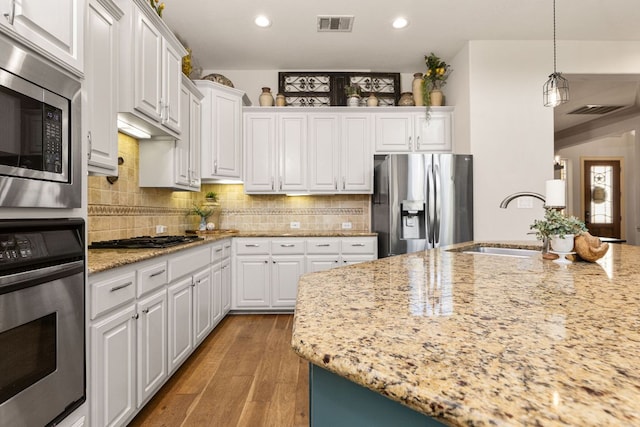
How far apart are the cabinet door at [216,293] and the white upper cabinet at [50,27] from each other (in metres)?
2.08

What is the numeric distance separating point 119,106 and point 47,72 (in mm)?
961

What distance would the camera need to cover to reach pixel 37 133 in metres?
1.13

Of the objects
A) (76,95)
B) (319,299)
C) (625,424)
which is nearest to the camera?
(625,424)

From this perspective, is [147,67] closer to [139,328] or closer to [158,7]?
[158,7]

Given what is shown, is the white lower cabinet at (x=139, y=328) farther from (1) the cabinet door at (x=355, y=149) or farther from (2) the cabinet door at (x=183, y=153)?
(1) the cabinet door at (x=355, y=149)

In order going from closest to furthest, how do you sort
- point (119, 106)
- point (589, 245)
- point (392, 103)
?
point (589, 245) < point (119, 106) < point (392, 103)

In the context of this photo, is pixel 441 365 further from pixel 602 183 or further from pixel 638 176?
pixel 602 183

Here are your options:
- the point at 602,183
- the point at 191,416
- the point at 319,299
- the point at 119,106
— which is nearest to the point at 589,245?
the point at 319,299

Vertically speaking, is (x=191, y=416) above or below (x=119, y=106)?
below

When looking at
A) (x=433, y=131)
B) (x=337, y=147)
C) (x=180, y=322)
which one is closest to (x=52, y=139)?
(x=180, y=322)

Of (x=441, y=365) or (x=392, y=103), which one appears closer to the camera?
(x=441, y=365)

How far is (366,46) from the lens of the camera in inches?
144

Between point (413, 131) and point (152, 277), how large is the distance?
318cm

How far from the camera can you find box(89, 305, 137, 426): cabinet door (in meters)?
1.44
